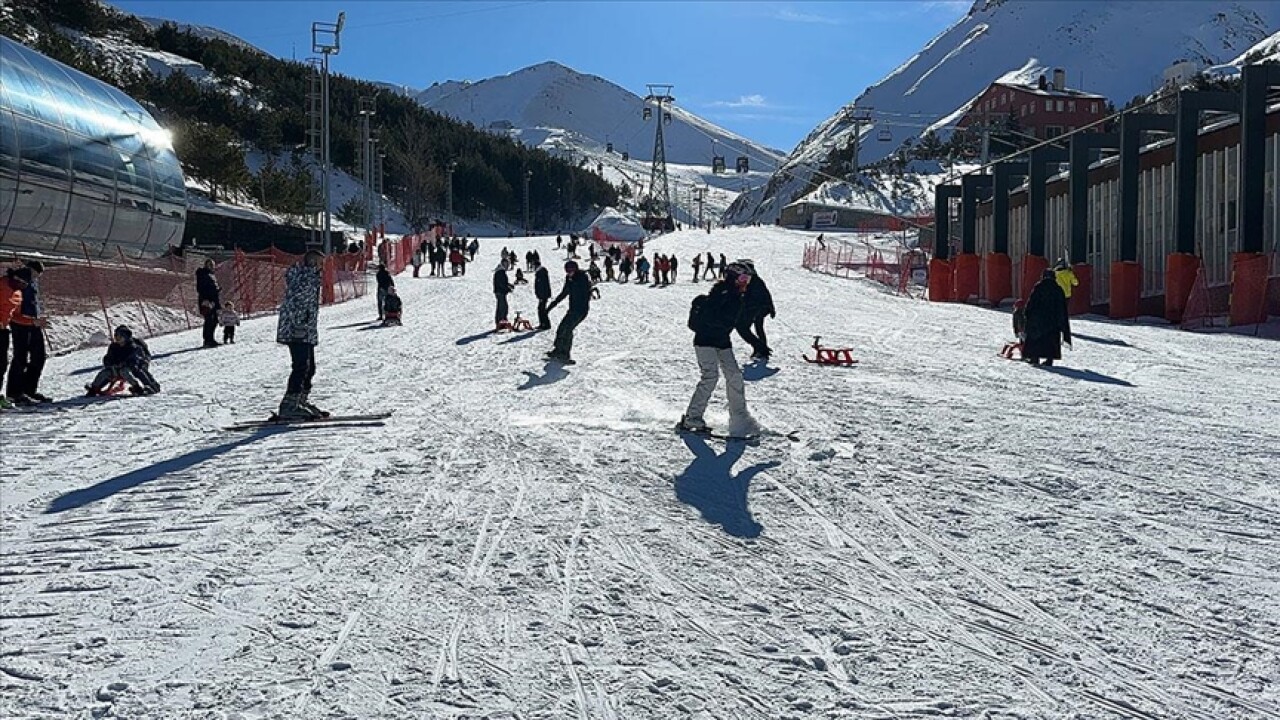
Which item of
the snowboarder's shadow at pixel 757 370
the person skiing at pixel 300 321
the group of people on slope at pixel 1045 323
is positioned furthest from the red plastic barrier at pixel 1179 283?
the person skiing at pixel 300 321

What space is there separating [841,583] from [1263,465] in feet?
14.4

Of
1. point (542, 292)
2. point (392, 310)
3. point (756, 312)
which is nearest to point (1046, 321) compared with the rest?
point (756, 312)

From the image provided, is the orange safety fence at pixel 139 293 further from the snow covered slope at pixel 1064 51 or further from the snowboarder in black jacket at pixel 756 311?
the snow covered slope at pixel 1064 51

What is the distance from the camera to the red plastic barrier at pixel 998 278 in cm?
3400

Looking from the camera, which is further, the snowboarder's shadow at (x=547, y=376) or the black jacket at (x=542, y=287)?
the black jacket at (x=542, y=287)

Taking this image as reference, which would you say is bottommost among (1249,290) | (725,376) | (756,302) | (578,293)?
(725,376)

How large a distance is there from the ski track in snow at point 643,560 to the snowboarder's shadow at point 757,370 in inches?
73.8

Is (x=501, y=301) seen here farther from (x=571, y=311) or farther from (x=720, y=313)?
(x=720, y=313)

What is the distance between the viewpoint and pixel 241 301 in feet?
79.5

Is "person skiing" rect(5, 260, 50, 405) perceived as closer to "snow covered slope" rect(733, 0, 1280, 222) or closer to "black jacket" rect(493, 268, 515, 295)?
"black jacket" rect(493, 268, 515, 295)

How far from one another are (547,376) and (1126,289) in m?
18.1

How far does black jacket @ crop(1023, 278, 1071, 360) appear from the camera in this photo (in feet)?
48.9

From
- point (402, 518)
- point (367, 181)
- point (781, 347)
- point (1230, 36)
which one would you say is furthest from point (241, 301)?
point (1230, 36)

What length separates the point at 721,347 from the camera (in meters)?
9.02
